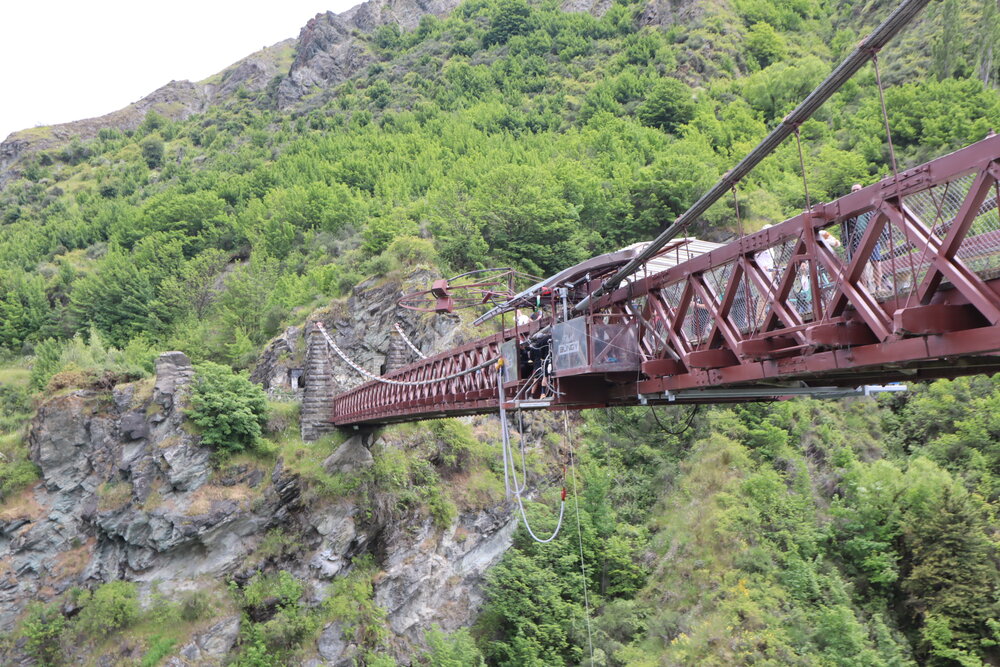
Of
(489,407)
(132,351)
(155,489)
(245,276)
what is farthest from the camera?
(245,276)

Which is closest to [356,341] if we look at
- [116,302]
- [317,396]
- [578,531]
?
[317,396]

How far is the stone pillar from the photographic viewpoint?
23.3 metres

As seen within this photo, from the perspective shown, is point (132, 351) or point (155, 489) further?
point (132, 351)

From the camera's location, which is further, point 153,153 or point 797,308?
point 153,153

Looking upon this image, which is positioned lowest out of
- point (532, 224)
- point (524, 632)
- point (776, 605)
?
point (524, 632)

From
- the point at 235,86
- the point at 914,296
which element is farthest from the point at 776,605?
the point at 235,86

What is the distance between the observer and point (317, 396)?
2366 cm

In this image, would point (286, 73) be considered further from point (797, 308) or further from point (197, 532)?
point (797, 308)

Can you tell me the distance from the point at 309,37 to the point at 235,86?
19215mm

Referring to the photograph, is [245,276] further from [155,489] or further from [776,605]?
[776,605]

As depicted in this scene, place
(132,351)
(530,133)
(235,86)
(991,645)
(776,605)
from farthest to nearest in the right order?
(235,86) < (530,133) < (132,351) < (776,605) < (991,645)

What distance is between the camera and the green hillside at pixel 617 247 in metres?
17.2

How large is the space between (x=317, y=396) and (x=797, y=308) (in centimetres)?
1917

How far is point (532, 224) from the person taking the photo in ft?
103
